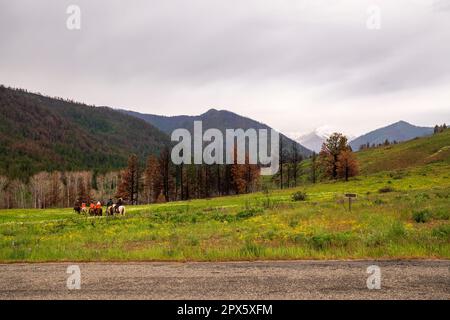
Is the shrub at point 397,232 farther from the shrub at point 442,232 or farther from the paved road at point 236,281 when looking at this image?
the paved road at point 236,281

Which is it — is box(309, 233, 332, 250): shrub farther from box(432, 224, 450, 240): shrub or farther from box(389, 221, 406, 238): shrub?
box(432, 224, 450, 240): shrub

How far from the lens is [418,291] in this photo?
880 centimetres

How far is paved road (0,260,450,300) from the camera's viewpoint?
8.94 metres

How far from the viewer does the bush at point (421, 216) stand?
22.6 meters

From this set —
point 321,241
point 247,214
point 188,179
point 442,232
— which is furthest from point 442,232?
point 188,179

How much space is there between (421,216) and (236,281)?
17.3 m

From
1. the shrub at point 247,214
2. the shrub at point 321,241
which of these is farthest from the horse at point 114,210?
the shrub at point 321,241

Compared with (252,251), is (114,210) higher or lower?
lower

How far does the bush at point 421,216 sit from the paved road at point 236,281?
475 inches

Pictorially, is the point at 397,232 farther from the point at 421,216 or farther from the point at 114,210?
the point at 114,210

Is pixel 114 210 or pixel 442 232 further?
pixel 114 210

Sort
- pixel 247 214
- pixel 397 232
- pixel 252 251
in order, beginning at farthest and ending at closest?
pixel 247 214 < pixel 397 232 < pixel 252 251

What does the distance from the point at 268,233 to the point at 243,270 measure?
791 cm

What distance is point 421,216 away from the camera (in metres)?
22.9
